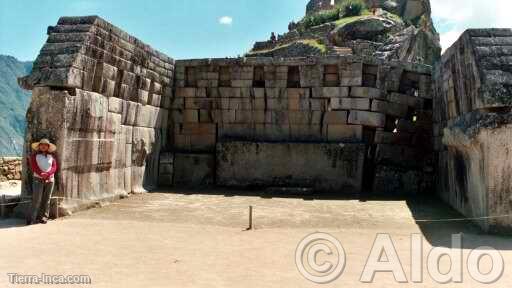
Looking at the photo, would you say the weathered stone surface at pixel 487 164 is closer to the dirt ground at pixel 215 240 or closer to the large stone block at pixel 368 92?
the dirt ground at pixel 215 240

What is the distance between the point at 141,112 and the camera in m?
11.2

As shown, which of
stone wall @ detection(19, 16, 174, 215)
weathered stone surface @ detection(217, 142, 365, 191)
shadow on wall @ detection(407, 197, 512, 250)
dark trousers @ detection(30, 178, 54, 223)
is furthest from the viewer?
weathered stone surface @ detection(217, 142, 365, 191)

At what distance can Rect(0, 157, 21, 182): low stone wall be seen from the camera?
43.7 feet

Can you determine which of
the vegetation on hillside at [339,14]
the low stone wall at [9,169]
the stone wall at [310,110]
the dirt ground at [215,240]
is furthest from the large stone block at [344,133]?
the vegetation on hillside at [339,14]

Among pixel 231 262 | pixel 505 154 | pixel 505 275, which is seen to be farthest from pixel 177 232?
pixel 505 154

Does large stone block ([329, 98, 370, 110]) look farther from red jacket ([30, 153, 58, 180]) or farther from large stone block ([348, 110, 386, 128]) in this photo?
red jacket ([30, 153, 58, 180])

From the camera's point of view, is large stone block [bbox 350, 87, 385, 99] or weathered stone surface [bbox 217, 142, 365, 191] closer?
weathered stone surface [bbox 217, 142, 365, 191]

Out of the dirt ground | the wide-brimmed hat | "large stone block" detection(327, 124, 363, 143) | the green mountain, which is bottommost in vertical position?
the dirt ground

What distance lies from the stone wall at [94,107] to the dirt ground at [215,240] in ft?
2.39

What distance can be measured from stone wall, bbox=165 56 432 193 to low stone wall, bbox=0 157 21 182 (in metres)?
4.87

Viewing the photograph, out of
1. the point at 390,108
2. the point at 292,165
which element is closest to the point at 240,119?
the point at 292,165

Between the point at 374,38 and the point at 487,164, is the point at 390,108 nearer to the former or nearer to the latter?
the point at 487,164

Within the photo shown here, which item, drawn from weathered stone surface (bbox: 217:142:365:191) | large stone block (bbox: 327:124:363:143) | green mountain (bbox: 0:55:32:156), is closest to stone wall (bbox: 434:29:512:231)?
weathered stone surface (bbox: 217:142:365:191)

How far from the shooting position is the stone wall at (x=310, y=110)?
39.3 ft
